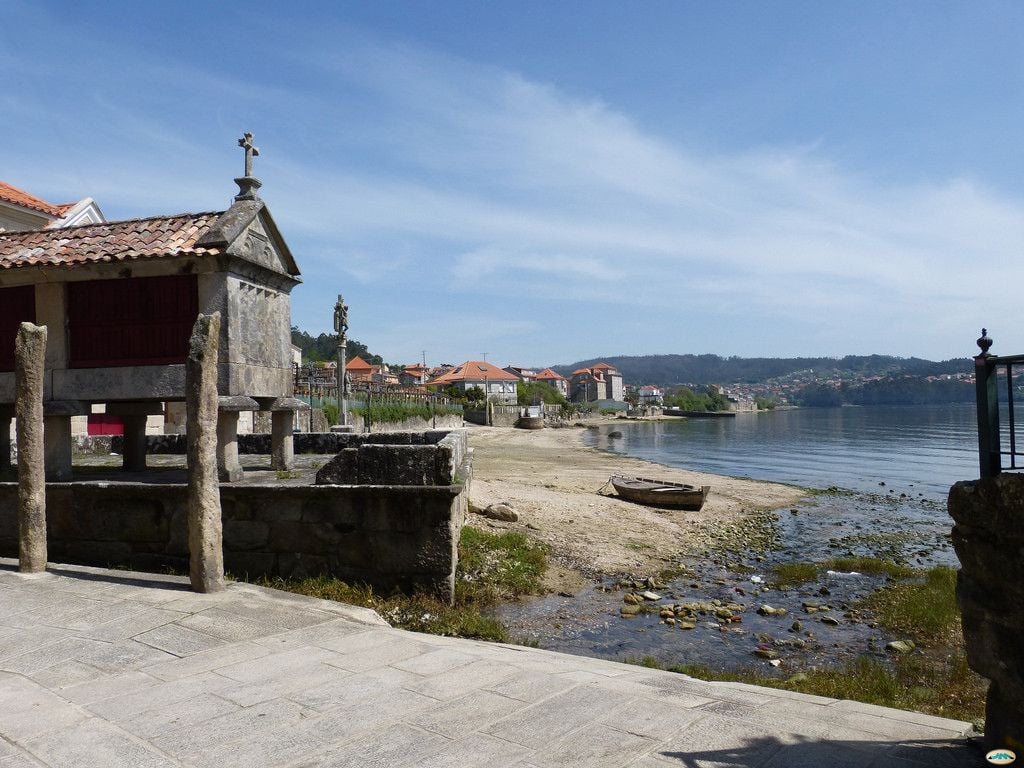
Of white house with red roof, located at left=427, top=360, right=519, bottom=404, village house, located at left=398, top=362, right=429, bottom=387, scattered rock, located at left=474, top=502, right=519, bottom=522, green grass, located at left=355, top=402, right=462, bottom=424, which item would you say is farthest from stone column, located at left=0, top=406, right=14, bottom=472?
village house, located at left=398, top=362, right=429, bottom=387

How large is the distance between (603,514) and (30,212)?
1728 centimetres

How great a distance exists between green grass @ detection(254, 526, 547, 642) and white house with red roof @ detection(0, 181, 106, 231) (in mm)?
13442

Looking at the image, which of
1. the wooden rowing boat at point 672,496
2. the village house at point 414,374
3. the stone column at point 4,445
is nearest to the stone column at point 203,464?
the stone column at point 4,445

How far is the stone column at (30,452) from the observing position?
849 cm

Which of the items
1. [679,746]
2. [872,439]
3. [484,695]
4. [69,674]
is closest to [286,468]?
[69,674]

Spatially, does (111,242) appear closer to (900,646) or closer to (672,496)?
(900,646)

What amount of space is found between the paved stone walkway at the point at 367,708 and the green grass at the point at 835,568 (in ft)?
32.2

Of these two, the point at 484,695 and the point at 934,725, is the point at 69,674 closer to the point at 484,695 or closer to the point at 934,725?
the point at 484,695

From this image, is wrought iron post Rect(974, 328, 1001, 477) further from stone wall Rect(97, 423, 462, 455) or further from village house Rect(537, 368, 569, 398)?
village house Rect(537, 368, 569, 398)

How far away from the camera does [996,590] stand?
4.00 metres

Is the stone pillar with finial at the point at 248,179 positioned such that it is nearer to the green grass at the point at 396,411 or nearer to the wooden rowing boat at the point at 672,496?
the wooden rowing boat at the point at 672,496

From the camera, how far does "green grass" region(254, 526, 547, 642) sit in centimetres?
862

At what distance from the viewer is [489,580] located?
11.2 m

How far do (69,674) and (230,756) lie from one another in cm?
216
